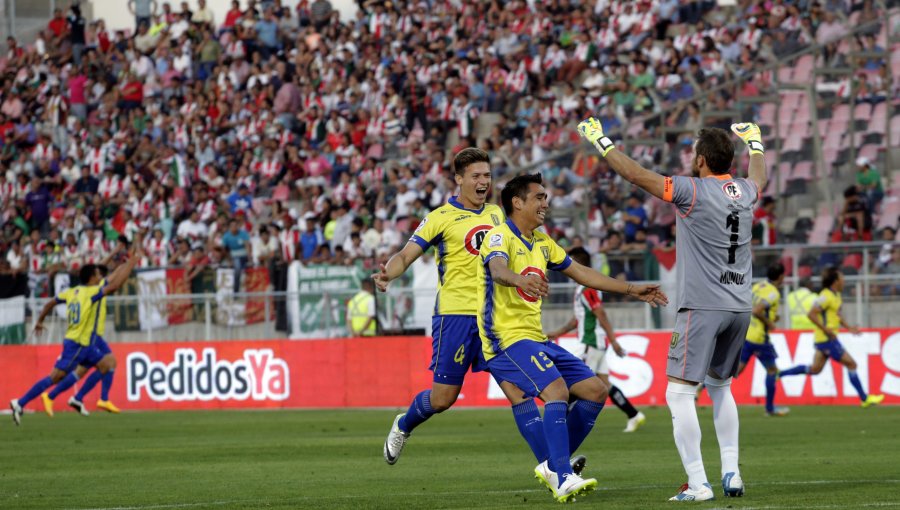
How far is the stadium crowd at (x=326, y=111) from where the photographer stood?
94.9ft

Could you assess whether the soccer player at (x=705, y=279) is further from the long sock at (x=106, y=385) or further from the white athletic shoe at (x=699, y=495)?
the long sock at (x=106, y=385)

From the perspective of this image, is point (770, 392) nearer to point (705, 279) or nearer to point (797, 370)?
point (797, 370)

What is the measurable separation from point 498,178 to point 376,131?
6301mm

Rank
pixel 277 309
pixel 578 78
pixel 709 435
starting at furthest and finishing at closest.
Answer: pixel 578 78 → pixel 277 309 → pixel 709 435

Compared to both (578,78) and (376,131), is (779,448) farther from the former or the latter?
(376,131)

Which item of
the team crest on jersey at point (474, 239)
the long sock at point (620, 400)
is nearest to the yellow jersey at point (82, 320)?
the long sock at point (620, 400)

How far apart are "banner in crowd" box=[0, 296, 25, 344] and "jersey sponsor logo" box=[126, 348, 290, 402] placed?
7.71 feet

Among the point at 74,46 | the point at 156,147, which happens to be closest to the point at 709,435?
the point at 156,147

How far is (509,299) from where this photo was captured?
33.6 ft

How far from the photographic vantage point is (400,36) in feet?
125

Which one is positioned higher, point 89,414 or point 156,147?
point 156,147

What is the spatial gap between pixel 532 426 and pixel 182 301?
1879cm

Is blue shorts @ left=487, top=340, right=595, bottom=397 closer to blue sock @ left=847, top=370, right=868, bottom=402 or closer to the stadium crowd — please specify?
blue sock @ left=847, top=370, right=868, bottom=402

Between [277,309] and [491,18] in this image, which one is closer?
[277,309]
